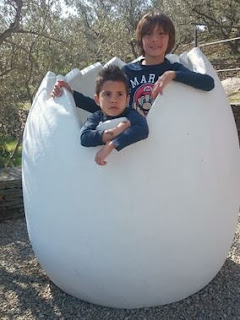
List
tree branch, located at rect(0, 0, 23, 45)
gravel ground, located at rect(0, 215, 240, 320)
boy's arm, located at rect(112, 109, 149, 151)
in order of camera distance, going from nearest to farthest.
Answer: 1. boy's arm, located at rect(112, 109, 149, 151)
2. gravel ground, located at rect(0, 215, 240, 320)
3. tree branch, located at rect(0, 0, 23, 45)

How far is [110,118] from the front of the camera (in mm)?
2939

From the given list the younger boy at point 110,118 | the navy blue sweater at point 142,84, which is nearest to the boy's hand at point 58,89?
the navy blue sweater at point 142,84

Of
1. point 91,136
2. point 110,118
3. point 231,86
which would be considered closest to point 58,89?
point 110,118

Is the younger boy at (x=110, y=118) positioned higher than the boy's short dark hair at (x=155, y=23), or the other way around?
the boy's short dark hair at (x=155, y=23)

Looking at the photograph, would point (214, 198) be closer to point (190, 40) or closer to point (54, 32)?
point (54, 32)

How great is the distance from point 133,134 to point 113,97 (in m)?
0.33

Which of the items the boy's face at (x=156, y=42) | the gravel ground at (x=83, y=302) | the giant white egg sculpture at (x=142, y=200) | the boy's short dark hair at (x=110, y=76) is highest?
the boy's face at (x=156, y=42)

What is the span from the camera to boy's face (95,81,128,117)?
2816 mm

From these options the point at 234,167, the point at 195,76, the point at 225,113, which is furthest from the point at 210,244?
the point at 195,76

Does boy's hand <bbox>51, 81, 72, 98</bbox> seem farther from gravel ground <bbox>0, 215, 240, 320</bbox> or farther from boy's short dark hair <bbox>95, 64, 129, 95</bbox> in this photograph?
gravel ground <bbox>0, 215, 240, 320</bbox>

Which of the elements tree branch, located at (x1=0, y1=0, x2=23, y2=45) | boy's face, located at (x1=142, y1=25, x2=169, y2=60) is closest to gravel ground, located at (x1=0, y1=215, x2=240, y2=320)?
boy's face, located at (x1=142, y1=25, x2=169, y2=60)

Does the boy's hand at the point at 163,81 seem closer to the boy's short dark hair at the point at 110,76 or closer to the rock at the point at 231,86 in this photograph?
the boy's short dark hair at the point at 110,76

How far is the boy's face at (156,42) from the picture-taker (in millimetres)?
3284

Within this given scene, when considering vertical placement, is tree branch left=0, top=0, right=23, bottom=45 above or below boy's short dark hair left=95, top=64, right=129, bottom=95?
above
